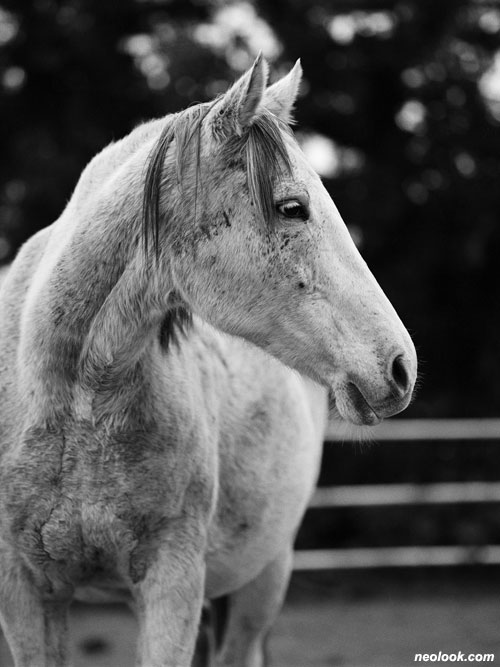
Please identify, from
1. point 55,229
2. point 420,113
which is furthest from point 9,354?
point 420,113

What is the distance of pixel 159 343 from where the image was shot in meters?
2.62

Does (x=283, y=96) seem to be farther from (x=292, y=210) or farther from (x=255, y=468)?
(x=255, y=468)

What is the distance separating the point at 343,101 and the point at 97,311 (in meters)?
5.44

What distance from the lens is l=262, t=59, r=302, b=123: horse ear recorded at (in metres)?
2.50

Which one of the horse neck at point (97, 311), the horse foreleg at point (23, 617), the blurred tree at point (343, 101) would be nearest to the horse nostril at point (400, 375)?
the horse neck at point (97, 311)

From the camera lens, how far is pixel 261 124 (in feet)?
7.68

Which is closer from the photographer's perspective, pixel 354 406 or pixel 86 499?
pixel 354 406

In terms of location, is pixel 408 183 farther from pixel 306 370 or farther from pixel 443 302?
pixel 306 370

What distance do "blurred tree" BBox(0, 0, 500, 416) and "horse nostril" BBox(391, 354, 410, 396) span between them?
5216 millimetres

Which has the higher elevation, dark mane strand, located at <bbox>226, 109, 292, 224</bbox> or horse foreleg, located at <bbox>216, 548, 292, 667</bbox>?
dark mane strand, located at <bbox>226, 109, 292, 224</bbox>

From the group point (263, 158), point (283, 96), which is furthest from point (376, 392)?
point (283, 96)

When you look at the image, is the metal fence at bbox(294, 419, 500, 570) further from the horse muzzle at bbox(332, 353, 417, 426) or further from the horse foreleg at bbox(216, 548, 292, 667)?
the horse muzzle at bbox(332, 353, 417, 426)

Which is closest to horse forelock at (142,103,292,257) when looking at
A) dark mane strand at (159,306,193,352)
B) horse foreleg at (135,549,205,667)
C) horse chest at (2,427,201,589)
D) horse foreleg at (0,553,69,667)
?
dark mane strand at (159,306,193,352)

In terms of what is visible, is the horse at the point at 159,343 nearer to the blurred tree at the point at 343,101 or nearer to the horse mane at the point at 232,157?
the horse mane at the point at 232,157
